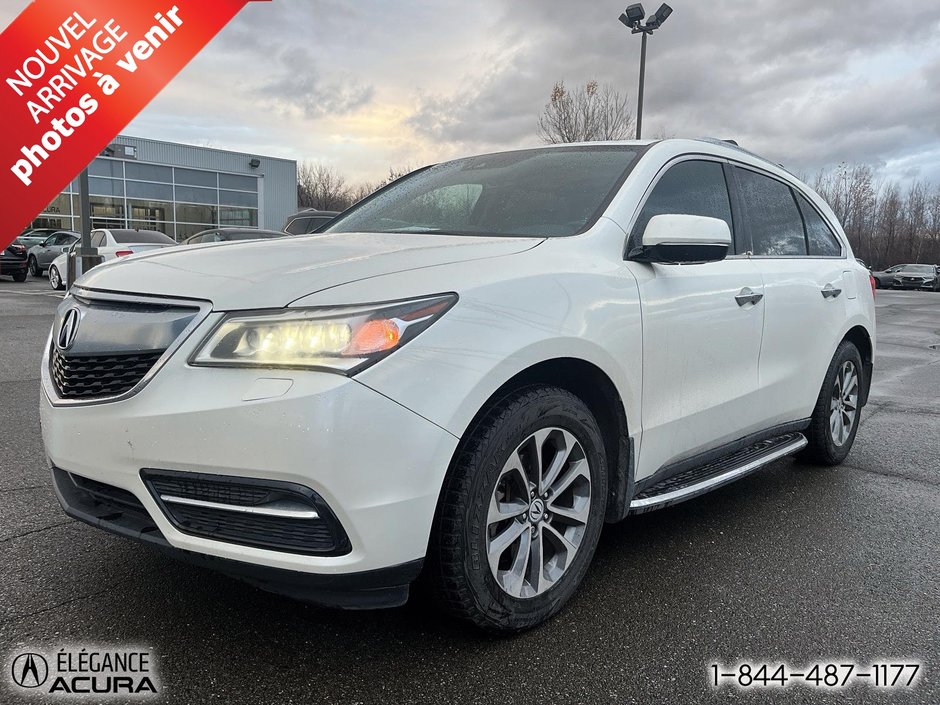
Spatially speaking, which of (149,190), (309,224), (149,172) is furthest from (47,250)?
(309,224)

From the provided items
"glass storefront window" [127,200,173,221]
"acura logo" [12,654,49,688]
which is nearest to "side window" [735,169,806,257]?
"acura logo" [12,654,49,688]

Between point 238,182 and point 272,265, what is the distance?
3622 centimetres

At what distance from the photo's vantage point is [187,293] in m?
2.15

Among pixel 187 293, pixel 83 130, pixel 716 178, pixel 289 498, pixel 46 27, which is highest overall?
pixel 46 27

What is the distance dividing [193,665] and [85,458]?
686 mm

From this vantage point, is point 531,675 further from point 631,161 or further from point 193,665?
point 631,161

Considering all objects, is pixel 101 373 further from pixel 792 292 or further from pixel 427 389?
pixel 792 292

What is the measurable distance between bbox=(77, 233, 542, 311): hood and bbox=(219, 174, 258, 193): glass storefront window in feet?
115

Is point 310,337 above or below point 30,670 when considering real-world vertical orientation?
above

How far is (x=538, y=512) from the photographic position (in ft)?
7.97

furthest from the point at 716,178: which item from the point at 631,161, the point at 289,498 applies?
the point at 289,498

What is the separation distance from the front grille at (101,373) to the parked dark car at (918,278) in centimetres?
5029

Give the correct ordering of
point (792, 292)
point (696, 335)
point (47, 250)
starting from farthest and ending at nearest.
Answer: point (47, 250) → point (792, 292) → point (696, 335)

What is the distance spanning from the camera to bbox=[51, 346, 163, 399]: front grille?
2.12m
